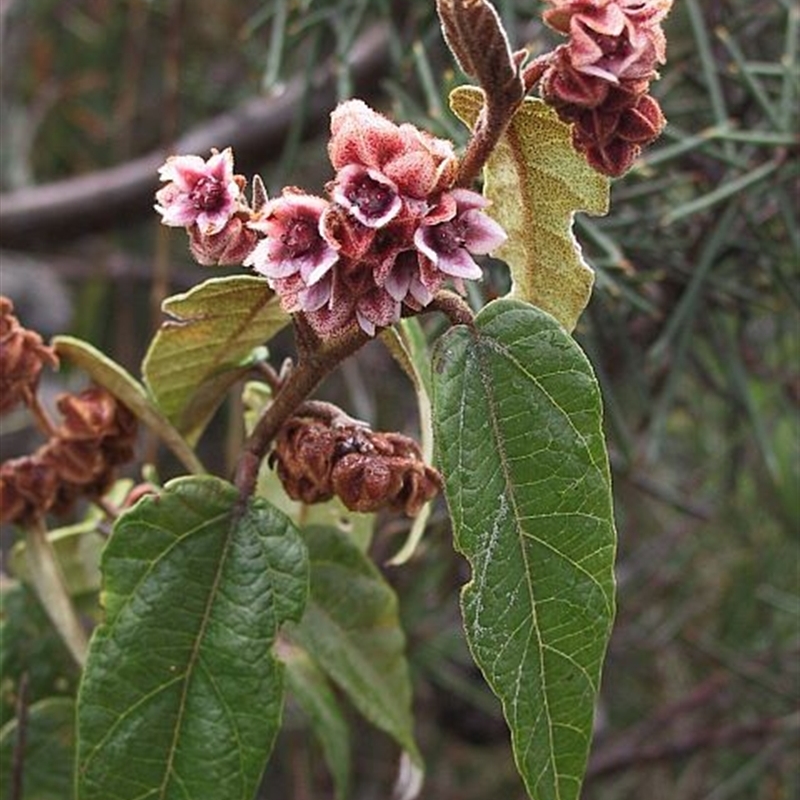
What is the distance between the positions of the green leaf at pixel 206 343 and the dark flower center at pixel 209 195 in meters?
0.07

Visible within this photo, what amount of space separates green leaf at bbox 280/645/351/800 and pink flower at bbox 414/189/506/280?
1.01 ft

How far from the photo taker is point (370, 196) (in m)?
0.49

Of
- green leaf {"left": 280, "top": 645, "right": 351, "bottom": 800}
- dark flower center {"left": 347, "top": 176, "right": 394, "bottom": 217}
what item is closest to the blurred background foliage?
Answer: green leaf {"left": 280, "top": 645, "right": 351, "bottom": 800}

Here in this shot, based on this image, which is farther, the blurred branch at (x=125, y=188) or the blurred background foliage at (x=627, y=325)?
the blurred branch at (x=125, y=188)

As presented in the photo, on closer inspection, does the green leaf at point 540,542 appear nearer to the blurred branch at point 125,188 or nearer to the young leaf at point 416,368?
the young leaf at point 416,368

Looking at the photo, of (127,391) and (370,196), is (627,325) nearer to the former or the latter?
(127,391)

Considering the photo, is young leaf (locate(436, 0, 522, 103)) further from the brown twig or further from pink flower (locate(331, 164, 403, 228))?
the brown twig

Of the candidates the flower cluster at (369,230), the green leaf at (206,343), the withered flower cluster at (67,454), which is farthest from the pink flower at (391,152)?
the withered flower cluster at (67,454)

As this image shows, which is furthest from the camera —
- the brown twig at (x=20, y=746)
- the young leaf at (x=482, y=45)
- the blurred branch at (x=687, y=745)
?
the blurred branch at (x=687, y=745)

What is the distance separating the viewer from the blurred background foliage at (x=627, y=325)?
101 centimetres

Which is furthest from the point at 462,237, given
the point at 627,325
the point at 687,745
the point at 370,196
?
the point at 687,745

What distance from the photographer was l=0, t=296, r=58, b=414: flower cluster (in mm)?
643

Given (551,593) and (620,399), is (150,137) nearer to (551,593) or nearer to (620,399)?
(620,399)

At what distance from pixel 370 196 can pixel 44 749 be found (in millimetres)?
358
